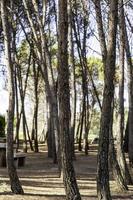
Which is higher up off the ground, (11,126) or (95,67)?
(95,67)

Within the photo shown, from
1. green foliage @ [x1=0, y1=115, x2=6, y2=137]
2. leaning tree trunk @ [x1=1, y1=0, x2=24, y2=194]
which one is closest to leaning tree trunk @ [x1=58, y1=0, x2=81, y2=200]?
leaning tree trunk @ [x1=1, y1=0, x2=24, y2=194]

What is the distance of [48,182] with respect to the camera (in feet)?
43.6

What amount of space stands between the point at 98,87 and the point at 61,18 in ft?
105

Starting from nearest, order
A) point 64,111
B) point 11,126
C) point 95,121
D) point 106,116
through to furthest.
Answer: point 64,111 → point 106,116 → point 11,126 → point 95,121

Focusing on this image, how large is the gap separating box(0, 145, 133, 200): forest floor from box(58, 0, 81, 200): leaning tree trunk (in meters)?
1.11

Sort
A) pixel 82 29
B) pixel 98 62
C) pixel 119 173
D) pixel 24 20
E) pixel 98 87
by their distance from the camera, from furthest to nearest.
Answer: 1. pixel 98 87
2. pixel 98 62
3. pixel 82 29
4. pixel 24 20
5. pixel 119 173

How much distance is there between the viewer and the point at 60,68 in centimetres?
935

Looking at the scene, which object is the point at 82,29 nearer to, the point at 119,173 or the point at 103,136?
the point at 119,173

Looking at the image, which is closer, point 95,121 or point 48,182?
point 48,182

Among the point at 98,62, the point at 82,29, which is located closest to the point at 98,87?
the point at 98,62

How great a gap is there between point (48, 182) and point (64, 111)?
454cm

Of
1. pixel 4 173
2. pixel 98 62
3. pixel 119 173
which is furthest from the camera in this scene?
pixel 98 62

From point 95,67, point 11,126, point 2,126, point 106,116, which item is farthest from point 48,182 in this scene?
point 95,67

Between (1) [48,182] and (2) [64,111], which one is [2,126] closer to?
(1) [48,182]
